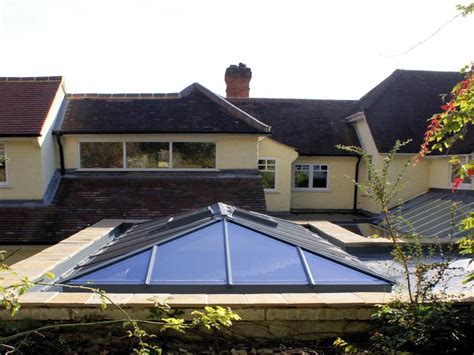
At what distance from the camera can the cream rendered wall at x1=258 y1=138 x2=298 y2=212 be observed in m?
16.0

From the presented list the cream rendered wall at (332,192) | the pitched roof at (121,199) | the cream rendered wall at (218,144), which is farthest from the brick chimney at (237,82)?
the pitched roof at (121,199)

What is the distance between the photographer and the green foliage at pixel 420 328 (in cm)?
290

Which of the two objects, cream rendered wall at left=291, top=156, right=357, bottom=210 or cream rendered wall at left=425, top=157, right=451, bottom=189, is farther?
cream rendered wall at left=291, top=156, right=357, bottom=210

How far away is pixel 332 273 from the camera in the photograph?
172 inches

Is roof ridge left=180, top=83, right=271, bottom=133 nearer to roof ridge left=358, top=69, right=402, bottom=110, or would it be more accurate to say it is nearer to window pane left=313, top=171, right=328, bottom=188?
window pane left=313, top=171, right=328, bottom=188

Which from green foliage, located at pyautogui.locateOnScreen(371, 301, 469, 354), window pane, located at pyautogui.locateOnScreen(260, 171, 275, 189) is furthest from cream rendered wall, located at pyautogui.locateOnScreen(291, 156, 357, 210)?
green foliage, located at pyautogui.locateOnScreen(371, 301, 469, 354)

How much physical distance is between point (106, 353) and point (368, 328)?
7.92ft

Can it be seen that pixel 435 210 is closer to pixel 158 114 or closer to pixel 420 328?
pixel 158 114

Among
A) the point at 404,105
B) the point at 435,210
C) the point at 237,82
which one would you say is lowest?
the point at 435,210

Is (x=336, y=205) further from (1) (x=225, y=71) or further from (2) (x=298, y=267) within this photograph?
(2) (x=298, y=267)

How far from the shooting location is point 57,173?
12641 millimetres

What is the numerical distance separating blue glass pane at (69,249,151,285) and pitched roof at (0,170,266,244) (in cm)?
639

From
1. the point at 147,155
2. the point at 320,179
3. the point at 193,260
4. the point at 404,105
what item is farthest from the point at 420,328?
the point at 404,105

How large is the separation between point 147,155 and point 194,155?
1687mm
